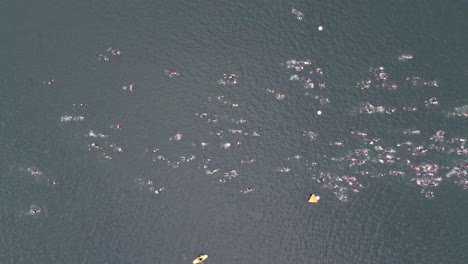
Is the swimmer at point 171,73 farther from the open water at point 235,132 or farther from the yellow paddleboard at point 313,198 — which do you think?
the yellow paddleboard at point 313,198

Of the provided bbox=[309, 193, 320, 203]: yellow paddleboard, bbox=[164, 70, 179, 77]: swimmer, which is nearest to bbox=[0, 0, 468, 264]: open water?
bbox=[164, 70, 179, 77]: swimmer

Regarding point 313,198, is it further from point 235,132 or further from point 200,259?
point 200,259

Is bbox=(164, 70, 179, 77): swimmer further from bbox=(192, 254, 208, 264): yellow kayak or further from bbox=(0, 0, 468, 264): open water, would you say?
bbox=(192, 254, 208, 264): yellow kayak

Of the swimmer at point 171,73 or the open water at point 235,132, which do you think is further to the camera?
the swimmer at point 171,73

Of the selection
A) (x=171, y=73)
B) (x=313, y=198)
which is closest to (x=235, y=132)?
(x=171, y=73)

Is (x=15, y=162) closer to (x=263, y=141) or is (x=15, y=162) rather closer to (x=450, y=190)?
(x=263, y=141)

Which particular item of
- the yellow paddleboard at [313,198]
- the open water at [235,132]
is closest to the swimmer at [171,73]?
the open water at [235,132]

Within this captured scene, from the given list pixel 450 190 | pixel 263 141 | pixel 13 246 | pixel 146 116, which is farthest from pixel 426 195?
pixel 13 246

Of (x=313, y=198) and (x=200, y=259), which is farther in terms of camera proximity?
(x=313, y=198)
